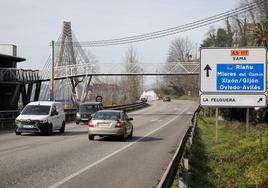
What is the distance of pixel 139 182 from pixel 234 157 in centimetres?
589

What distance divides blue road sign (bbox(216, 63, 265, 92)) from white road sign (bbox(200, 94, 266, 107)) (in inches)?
11.0

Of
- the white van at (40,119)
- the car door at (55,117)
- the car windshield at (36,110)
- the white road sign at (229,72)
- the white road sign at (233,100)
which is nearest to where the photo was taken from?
the white road sign at (233,100)

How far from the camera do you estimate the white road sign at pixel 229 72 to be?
62.6 ft

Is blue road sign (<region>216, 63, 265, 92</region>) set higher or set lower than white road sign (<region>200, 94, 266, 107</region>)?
higher

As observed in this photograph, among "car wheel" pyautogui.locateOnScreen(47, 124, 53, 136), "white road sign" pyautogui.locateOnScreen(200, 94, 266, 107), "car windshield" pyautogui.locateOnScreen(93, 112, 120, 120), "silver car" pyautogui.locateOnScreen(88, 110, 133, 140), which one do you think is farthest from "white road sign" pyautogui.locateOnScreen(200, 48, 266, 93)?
"car wheel" pyautogui.locateOnScreen(47, 124, 53, 136)

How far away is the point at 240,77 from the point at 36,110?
12.6 metres

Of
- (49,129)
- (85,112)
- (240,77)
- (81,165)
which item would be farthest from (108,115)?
(85,112)

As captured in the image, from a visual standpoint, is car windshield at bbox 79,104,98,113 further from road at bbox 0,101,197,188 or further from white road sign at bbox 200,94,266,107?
white road sign at bbox 200,94,266,107

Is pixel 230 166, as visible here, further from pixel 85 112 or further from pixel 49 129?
pixel 85 112

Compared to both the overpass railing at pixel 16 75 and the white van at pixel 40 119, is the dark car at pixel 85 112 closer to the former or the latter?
the white van at pixel 40 119

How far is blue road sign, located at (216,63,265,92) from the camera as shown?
19141 mm

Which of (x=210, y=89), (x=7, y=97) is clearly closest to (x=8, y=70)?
(x=7, y=97)

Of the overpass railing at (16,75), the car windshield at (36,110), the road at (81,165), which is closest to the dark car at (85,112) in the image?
the car windshield at (36,110)

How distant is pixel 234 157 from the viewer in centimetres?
1681
